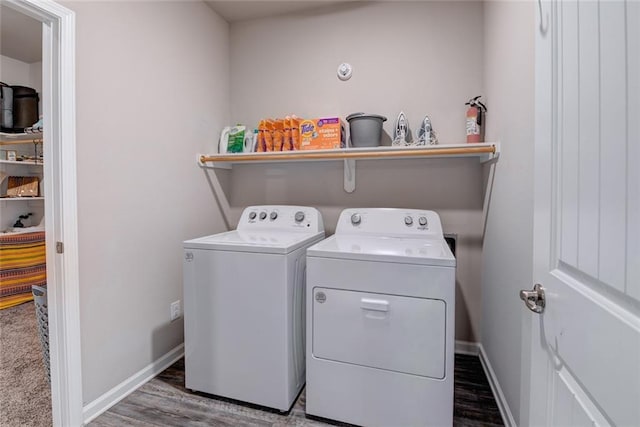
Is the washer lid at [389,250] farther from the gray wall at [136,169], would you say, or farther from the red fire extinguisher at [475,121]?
the gray wall at [136,169]

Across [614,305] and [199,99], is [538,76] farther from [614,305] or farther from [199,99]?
Answer: [199,99]

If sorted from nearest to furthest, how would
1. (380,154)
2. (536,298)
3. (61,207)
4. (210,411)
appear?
1. (536,298)
2. (61,207)
3. (210,411)
4. (380,154)

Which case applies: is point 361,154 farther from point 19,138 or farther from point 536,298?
point 19,138

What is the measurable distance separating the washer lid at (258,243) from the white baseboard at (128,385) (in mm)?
788

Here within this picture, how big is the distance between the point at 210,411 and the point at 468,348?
167 centimetres

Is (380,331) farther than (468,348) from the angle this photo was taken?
No

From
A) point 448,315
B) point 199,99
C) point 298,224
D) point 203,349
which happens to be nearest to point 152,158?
point 199,99

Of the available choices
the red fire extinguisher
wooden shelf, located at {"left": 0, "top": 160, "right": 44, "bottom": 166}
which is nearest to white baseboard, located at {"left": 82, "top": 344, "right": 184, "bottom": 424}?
the red fire extinguisher

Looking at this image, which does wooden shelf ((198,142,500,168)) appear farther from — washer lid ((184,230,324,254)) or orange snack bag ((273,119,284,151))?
washer lid ((184,230,324,254))

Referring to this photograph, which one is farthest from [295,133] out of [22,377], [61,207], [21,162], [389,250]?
[21,162]

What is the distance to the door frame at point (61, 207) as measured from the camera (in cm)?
139

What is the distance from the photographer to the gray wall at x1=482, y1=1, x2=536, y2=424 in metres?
1.27

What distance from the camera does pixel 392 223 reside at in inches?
80.0

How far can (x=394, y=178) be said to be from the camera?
231cm
